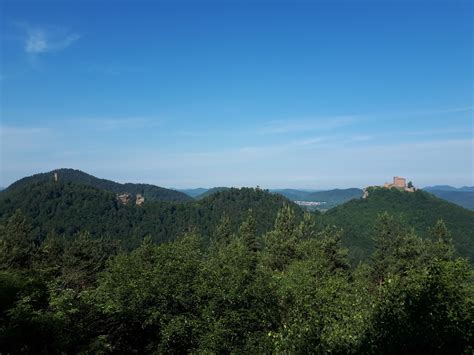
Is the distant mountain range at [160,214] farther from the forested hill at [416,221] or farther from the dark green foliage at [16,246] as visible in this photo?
the dark green foliage at [16,246]

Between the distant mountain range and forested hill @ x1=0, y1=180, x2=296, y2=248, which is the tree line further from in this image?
forested hill @ x1=0, y1=180, x2=296, y2=248

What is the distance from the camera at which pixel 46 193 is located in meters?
182

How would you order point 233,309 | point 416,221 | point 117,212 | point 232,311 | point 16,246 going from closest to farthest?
point 232,311 < point 233,309 < point 16,246 < point 416,221 < point 117,212

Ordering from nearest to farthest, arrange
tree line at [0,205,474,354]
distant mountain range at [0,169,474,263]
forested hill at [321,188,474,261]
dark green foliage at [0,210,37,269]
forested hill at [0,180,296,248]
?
tree line at [0,205,474,354], dark green foliage at [0,210,37,269], forested hill at [321,188,474,261], distant mountain range at [0,169,474,263], forested hill at [0,180,296,248]

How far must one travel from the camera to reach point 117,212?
182750 mm

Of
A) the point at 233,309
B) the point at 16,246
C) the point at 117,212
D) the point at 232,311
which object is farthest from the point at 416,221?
the point at 232,311

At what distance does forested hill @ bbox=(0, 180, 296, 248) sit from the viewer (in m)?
162

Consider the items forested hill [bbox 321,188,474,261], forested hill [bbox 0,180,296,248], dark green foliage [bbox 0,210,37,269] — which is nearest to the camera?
dark green foliage [bbox 0,210,37,269]

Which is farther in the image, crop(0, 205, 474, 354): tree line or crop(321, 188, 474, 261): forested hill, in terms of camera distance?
crop(321, 188, 474, 261): forested hill

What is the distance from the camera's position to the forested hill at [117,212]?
162250mm

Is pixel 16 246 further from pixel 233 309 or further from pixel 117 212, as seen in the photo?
pixel 117 212

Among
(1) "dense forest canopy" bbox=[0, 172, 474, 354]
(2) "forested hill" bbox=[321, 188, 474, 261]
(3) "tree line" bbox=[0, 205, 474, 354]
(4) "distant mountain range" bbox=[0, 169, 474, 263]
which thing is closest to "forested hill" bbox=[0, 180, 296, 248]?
(4) "distant mountain range" bbox=[0, 169, 474, 263]

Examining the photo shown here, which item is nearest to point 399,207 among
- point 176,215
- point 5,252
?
point 176,215

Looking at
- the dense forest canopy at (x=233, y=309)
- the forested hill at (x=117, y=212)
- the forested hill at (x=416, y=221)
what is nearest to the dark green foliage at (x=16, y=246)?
the dense forest canopy at (x=233, y=309)
